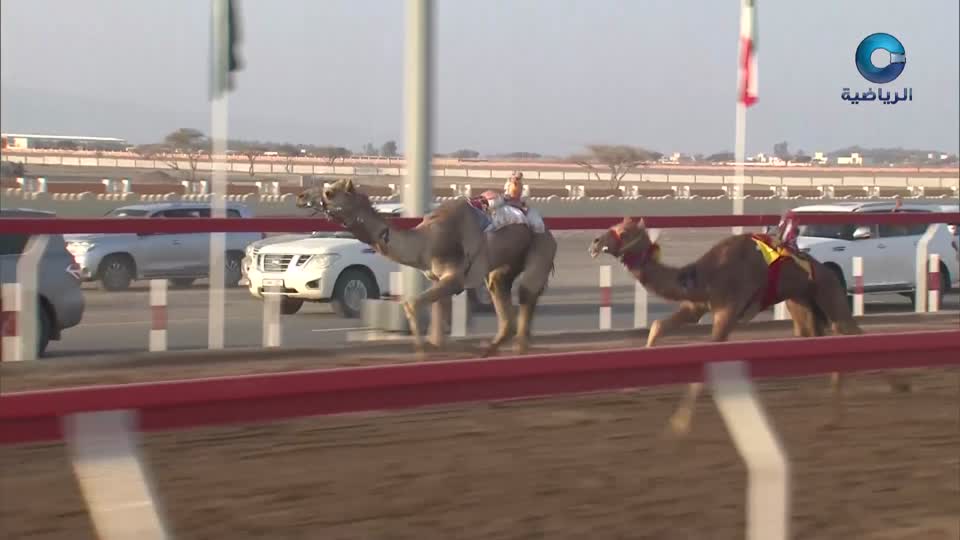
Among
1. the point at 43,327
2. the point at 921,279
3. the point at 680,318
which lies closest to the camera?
the point at 680,318

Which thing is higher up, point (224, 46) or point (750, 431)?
point (224, 46)

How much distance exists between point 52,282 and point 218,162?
4.30 metres

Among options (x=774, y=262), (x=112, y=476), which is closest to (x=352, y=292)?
(x=774, y=262)

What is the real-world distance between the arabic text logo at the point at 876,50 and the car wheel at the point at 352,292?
7.83m

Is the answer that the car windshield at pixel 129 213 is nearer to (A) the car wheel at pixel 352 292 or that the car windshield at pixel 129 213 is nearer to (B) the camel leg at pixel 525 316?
(A) the car wheel at pixel 352 292

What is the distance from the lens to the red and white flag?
858 inches

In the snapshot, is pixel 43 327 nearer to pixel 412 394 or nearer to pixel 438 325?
pixel 438 325

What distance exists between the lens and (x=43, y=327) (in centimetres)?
1427

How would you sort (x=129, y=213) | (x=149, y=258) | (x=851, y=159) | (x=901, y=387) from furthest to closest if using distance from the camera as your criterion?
(x=851, y=159), (x=129, y=213), (x=149, y=258), (x=901, y=387)

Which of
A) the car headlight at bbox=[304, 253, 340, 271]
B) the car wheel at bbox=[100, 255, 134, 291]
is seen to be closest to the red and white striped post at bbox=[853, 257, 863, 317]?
the car headlight at bbox=[304, 253, 340, 271]

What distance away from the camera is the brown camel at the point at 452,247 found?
13016mm

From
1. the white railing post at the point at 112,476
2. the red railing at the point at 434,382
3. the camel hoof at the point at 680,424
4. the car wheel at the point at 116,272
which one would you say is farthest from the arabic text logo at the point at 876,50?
the white railing post at the point at 112,476

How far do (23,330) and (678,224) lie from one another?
794cm

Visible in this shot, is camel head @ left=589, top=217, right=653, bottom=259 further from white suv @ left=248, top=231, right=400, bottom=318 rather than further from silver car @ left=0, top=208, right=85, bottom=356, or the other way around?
white suv @ left=248, top=231, right=400, bottom=318
